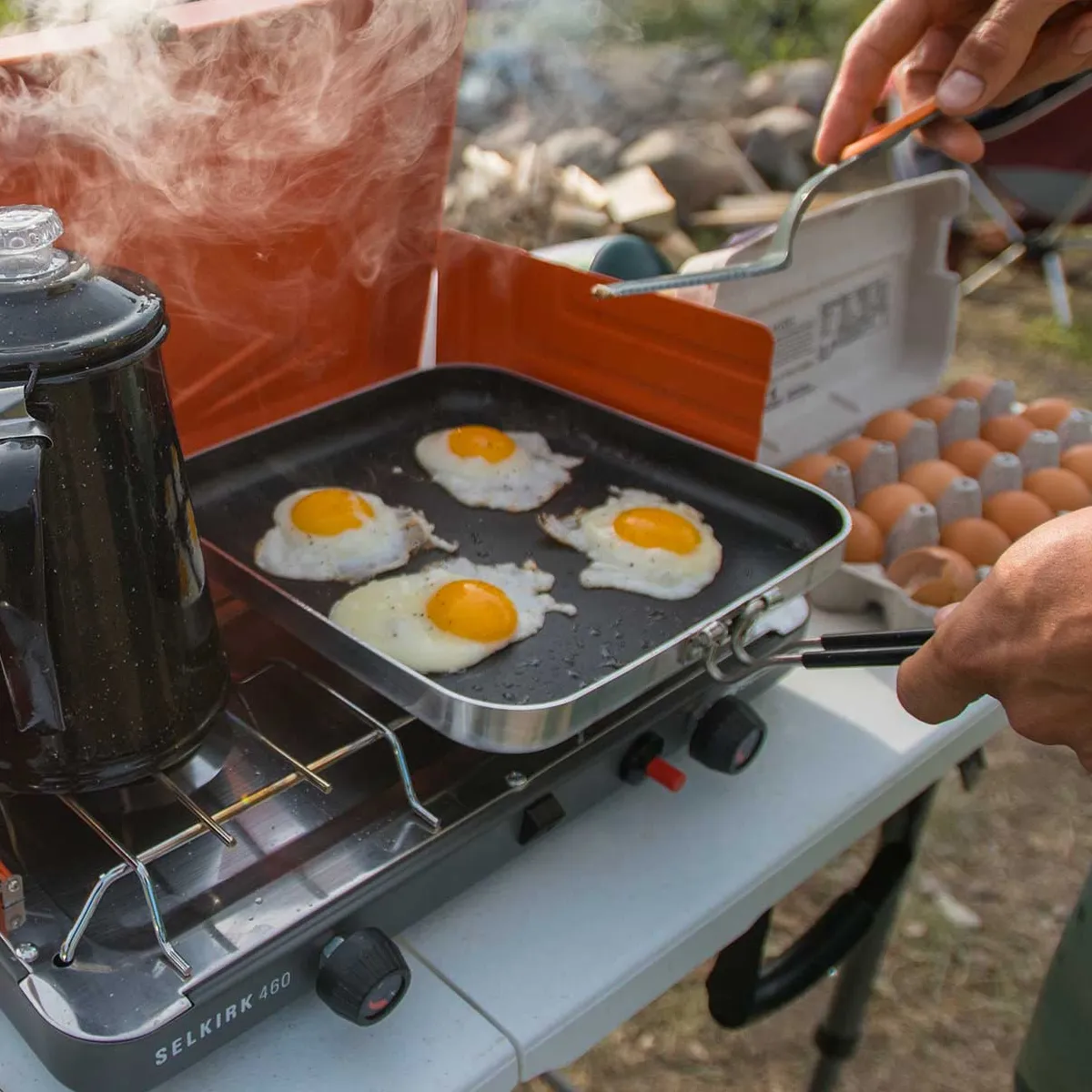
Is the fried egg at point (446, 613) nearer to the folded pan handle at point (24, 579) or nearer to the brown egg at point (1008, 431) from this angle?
the folded pan handle at point (24, 579)

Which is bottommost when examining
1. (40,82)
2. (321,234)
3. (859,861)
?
(859,861)

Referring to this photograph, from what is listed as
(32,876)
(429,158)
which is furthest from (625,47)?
(32,876)

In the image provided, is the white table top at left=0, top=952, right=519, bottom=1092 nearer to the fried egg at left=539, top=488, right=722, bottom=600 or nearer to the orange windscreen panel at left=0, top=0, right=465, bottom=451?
the fried egg at left=539, top=488, right=722, bottom=600

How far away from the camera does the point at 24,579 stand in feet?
2.87

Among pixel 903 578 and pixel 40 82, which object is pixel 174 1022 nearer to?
pixel 40 82

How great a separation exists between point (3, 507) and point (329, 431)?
0.90m

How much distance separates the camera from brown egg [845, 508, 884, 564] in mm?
1727

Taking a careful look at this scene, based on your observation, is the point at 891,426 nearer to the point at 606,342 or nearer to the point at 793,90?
the point at 606,342

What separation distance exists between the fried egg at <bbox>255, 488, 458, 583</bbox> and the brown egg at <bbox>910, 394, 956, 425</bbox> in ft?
3.42

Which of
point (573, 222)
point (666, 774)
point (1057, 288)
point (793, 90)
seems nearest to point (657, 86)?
point (793, 90)

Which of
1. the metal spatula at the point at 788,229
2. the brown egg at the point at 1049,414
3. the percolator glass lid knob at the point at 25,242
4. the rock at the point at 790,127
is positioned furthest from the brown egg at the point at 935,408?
the rock at the point at 790,127

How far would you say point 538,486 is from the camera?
64.3 inches

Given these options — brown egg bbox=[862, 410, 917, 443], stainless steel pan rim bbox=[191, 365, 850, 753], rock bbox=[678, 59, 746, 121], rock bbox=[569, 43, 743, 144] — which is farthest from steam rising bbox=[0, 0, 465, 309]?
rock bbox=[678, 59, 746, 121]

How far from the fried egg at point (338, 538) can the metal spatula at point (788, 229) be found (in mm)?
405
